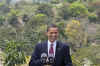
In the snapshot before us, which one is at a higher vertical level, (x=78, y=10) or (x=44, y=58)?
(x=44, y=58)

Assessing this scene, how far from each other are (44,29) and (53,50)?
26.6 feet

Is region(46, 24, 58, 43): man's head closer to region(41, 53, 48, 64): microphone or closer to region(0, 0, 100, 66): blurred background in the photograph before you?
region(41, 53, 48, 64): microphone

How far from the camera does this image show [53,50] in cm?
104

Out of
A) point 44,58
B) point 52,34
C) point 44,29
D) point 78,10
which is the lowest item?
point 44,29

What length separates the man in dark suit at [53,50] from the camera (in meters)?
1.03

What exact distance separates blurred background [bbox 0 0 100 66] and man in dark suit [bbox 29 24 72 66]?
363 centimetres

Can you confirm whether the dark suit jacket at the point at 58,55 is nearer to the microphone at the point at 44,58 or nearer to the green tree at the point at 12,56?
the microphone at the point at 44,58

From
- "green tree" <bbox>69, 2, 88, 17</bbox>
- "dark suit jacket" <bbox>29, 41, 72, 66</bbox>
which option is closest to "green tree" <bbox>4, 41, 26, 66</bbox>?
"dark suit jacket" <bbox>29, 41, 72, 66</bbox>

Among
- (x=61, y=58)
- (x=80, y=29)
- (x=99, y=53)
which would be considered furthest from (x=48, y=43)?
(x=80, y=29)

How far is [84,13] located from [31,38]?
8.50 metres

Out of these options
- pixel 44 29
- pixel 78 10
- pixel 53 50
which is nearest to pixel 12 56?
pixel 53 50

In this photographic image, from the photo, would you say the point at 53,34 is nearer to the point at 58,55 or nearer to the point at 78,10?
the point at 58,55

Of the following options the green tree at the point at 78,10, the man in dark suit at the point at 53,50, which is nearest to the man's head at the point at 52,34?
the man in dark suit at the point at 53,50

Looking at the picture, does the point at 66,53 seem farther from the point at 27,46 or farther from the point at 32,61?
the point at 27,46
